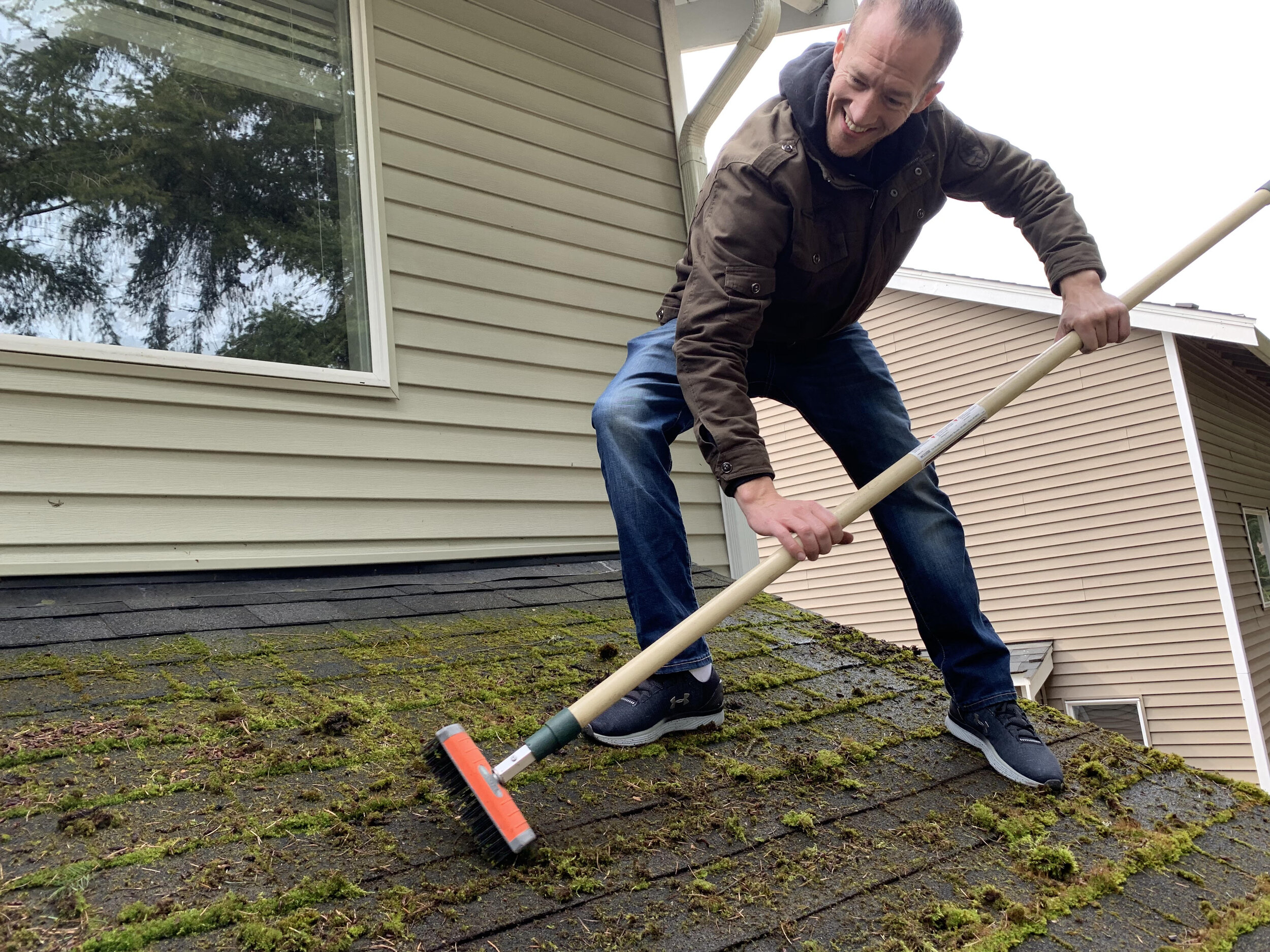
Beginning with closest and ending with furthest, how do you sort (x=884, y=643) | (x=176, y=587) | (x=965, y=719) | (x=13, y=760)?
(x=13, y=760) < (x=965, y=719) < (x=176, y=587) < (x=884, y=643)

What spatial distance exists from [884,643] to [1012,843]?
4.28 feet

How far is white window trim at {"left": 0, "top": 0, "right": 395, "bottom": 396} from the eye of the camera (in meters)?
2.99

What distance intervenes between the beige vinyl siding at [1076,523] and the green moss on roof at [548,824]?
262 inches

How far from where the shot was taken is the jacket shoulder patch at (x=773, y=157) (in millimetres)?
2029

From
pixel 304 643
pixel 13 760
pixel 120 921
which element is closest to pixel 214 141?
pixel 304 643

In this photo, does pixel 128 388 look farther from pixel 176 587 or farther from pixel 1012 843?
pixel 1012 843

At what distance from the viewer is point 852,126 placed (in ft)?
6.48

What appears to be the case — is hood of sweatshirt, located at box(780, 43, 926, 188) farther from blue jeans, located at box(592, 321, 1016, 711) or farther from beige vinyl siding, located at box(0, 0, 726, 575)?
beige vinyl siding, located at box(0, 0, 726, 575)

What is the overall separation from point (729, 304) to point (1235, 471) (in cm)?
924

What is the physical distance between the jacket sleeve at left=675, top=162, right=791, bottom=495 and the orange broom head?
79 cm

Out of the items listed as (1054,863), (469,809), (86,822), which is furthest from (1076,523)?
(86,822)

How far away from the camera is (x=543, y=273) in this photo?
4090 millimetres

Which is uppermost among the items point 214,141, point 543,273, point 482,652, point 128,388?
point 214,141

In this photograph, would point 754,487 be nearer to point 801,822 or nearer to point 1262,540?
point 801,822
